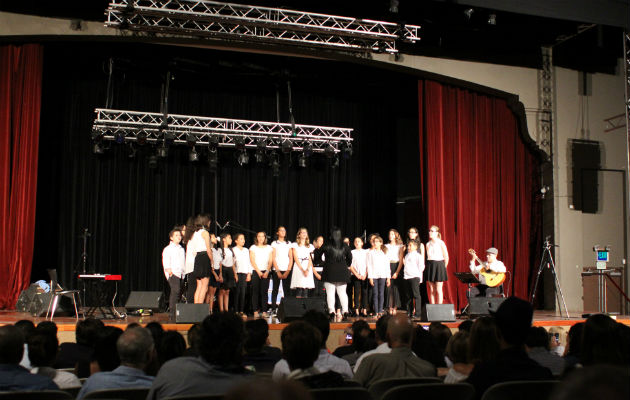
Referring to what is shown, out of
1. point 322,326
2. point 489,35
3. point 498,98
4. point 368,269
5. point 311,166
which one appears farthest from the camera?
point 311,166

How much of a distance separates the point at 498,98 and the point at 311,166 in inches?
188

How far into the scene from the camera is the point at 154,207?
48.6 feet

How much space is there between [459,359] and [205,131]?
11737mm

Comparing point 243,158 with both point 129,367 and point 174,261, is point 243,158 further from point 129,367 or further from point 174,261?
point 129,367

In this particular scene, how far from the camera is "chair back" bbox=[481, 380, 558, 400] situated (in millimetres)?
2678

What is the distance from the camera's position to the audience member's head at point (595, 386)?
0.92 meters

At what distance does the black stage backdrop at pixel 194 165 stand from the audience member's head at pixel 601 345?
442 inches

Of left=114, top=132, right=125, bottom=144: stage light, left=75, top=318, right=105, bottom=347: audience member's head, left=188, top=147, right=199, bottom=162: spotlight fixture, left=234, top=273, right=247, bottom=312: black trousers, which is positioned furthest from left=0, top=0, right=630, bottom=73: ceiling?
left=75, top=318, right=105, bottom=347: audience member's head

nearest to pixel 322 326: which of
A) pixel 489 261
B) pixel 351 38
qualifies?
pixel 489 261

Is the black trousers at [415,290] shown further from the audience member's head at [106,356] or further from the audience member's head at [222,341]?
the audience member's head at [222,341]

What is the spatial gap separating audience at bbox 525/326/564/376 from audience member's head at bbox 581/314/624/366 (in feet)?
3.55

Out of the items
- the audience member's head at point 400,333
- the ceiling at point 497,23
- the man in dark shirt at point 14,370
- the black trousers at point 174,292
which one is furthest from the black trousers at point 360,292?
the man in dark shirt at point 14,370

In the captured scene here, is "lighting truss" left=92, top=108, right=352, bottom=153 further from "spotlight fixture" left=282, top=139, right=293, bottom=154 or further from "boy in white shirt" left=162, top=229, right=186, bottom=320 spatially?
"boy in white shirt" left=162, top=229, right=186, bottom=320

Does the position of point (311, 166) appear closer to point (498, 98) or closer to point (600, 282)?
point (498, 98)
